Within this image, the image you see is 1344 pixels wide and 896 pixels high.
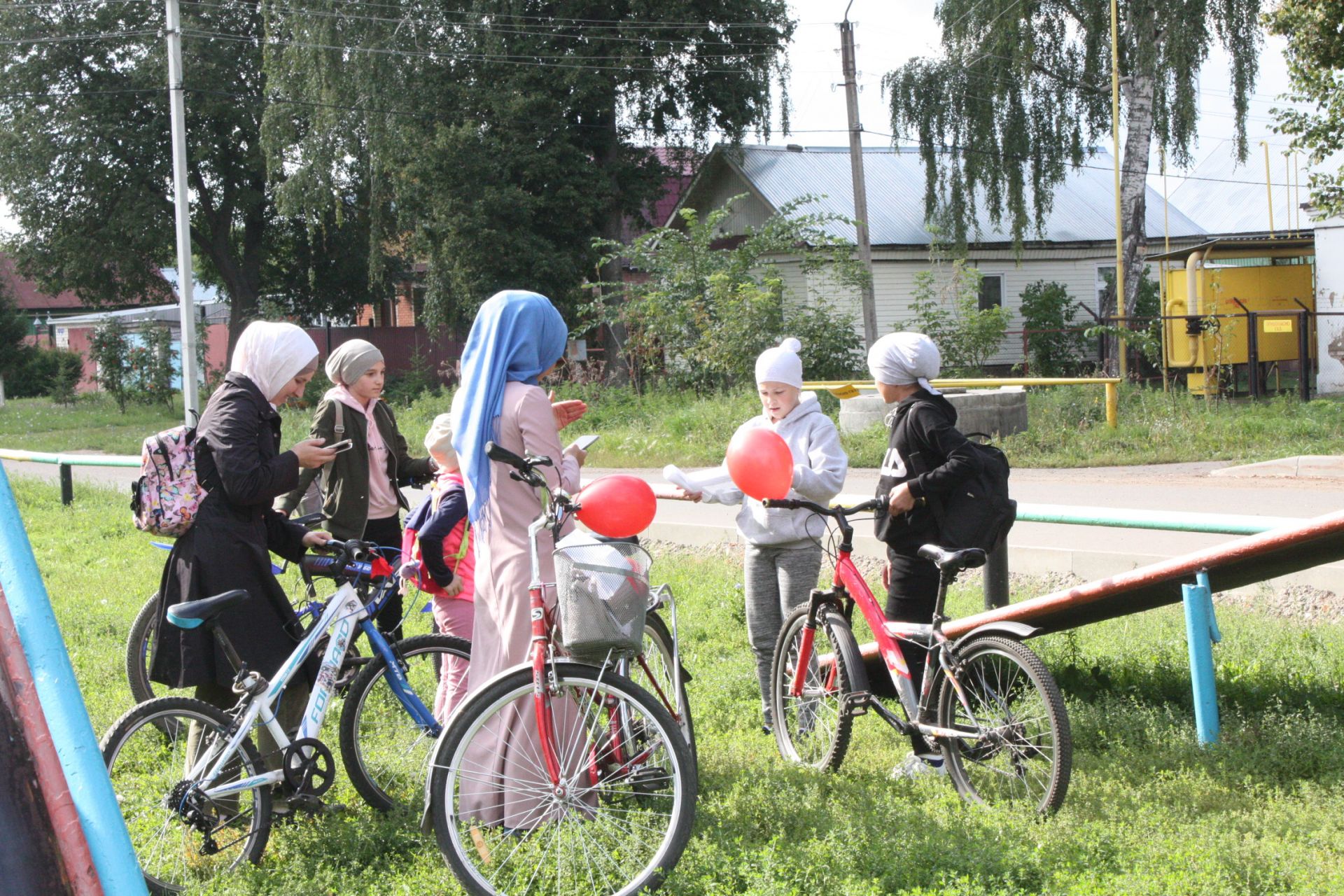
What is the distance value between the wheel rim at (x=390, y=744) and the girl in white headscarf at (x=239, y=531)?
0.30 metres

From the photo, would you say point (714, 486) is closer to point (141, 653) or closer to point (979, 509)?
point (979, 509)

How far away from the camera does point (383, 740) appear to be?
14.7 feet

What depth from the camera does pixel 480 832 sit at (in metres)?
3.67

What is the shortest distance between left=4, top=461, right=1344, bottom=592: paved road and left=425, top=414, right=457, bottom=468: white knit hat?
4131 mm

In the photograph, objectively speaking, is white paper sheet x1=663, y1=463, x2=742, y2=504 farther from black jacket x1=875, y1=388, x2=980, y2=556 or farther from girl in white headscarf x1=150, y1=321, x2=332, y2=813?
girl in white headscarf x1=150, y1=321, x2=332, y2=813

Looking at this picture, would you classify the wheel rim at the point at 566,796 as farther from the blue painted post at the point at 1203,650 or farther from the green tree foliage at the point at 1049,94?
the green tree foliage at the point at 1049,94

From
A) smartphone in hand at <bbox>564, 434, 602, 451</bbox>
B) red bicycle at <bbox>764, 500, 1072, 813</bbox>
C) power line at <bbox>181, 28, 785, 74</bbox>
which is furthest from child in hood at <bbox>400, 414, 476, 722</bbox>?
power line at <bbox>181, 28, 785, 74</bbox>

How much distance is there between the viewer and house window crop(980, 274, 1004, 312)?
3431 cm

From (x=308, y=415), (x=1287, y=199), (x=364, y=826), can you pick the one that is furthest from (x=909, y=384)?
(x=1287, y=199)

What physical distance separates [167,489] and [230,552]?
0.29 meters

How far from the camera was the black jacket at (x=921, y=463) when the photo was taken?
178 inches

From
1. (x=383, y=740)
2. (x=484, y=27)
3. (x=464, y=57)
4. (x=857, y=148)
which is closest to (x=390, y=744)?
(x=383, y=740)

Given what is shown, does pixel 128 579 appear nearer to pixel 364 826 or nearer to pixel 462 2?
pixel 364 826

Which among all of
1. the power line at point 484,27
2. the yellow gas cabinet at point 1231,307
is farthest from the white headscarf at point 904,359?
the power line at point 484,27
